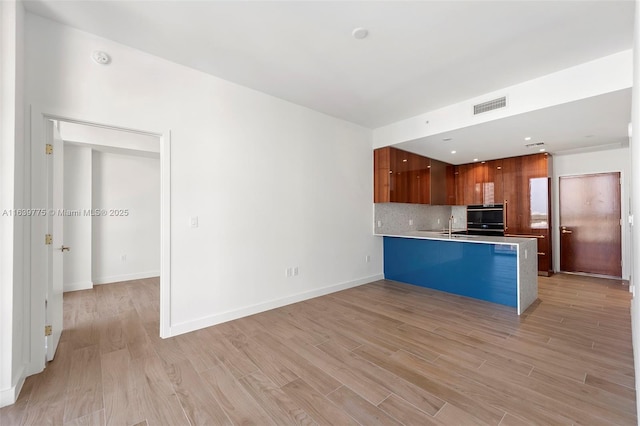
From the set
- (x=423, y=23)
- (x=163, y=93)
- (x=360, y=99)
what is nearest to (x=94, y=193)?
(x=163, y=93)

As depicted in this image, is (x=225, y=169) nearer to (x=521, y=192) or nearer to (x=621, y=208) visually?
(x=521, y=192)

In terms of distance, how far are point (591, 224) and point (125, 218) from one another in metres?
9.51

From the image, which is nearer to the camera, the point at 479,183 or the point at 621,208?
the point at 621,208

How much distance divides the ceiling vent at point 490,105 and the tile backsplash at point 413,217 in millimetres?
2296

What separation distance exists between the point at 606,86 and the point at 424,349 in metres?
3.29

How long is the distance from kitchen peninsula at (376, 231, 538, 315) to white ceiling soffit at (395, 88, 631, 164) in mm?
1648

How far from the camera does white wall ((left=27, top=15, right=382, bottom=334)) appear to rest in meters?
2.48

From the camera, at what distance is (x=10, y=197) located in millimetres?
1905

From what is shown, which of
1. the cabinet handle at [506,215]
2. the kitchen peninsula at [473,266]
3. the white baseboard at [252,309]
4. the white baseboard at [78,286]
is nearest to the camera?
the white baseboard at [252,309]

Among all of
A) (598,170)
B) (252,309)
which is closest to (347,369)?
(252,309)

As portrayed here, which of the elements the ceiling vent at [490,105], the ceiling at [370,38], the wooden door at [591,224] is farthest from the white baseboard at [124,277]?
the wooden door at [591,224]

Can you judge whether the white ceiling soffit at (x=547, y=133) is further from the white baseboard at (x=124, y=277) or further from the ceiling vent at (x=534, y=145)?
the white baseboard at (x=124, y=277)

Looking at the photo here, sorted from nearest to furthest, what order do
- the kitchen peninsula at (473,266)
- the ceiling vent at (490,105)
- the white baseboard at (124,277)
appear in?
the ceiling vent at (490,105), the kitchen peninsula at (473,266), the white baseboard at (124,277)

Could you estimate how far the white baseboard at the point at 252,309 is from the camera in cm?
300
